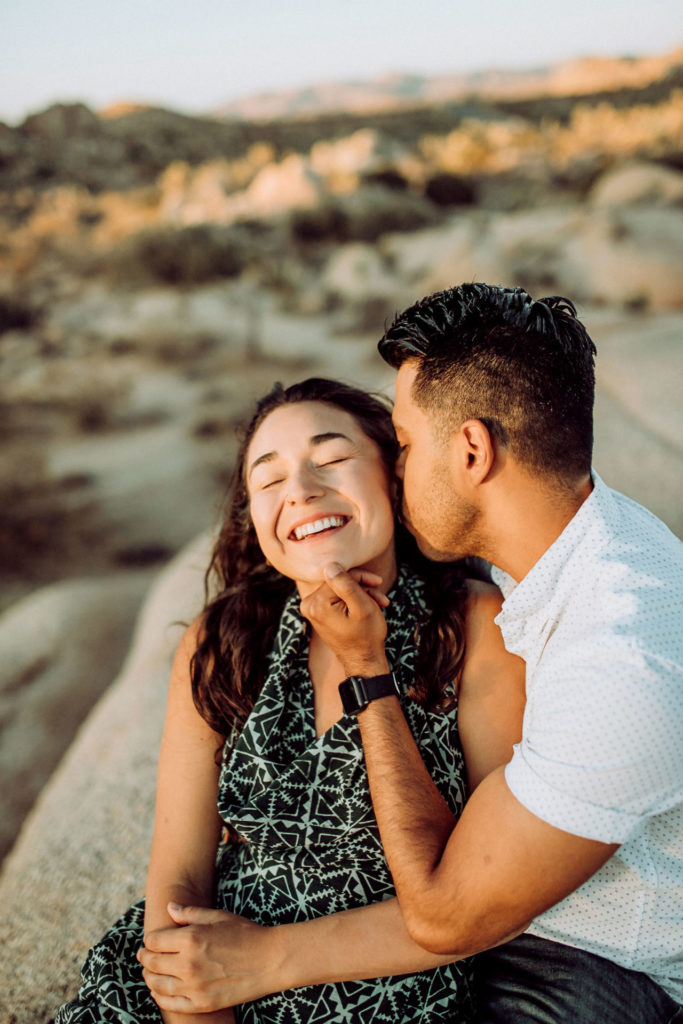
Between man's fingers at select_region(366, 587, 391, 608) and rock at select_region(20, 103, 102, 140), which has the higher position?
rock at select_region(20, 103, 102, 140)

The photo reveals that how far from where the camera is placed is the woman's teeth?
1964 mm

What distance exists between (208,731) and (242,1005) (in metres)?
0.65

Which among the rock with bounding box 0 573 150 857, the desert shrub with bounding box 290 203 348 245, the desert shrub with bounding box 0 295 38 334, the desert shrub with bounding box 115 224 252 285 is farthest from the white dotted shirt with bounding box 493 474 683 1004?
the desert shrub with bounding box 290 203 348 245

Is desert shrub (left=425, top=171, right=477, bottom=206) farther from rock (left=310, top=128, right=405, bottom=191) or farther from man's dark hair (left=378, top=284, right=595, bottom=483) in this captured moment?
man's dark hair (left=378, top=284, right=595, bottom=483)

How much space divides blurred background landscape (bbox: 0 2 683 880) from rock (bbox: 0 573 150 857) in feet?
0.05

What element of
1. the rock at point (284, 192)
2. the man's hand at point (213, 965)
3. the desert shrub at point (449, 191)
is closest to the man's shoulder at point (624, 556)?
the man's hand at point (213, 965)

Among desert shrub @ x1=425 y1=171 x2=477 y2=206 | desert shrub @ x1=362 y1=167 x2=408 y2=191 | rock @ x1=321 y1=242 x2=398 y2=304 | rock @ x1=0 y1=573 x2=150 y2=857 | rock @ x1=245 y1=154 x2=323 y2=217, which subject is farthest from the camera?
desert shrub @ x1=362 y1=167 x2=408 y2=191

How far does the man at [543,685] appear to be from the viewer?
4.30 ft

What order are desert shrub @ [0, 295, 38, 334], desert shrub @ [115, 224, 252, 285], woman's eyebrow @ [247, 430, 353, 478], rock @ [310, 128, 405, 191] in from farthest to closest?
rock @ [310, 128, 405, 191] → desert shrub @ [115, 224, 252, 285] → desert shrub @ [0, 295, 38, 334] → woman's eyebrow @ [247, 430, 353, 478]

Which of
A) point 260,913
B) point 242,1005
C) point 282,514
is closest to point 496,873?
point 260,913

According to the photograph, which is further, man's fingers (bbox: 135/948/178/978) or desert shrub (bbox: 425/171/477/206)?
desert shrub (bbox: 425/171/477/206)

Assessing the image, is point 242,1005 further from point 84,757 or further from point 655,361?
point 655,361

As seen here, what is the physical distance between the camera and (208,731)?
79.9 inches

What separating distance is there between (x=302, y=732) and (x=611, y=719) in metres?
0.88
